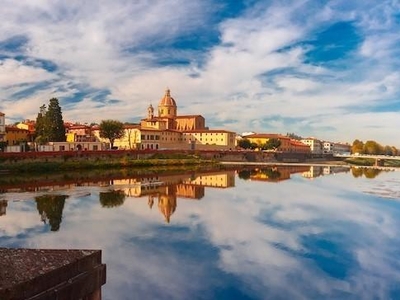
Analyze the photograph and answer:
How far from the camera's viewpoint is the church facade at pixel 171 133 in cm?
9056

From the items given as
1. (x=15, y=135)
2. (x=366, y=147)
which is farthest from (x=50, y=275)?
(x=366, y=147)

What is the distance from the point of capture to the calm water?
11.5 meters

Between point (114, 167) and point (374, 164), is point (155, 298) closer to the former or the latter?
point (114, 167)

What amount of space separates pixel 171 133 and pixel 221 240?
3301 inches

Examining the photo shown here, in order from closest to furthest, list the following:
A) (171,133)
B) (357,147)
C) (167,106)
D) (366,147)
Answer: (171,133) < (167,106) < (366,147) < (357,147)

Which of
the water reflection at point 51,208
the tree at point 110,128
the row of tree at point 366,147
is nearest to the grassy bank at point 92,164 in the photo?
the tree at point 110,128

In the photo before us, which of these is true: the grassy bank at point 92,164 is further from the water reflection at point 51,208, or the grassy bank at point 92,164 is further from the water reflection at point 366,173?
the water reflection at point 366,173

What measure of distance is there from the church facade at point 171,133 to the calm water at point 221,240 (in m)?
58.8

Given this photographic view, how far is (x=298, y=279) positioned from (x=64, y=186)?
91.3 feet

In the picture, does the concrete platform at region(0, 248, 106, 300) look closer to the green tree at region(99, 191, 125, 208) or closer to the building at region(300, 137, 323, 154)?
the green tree at region(99, 191, 125, 208)

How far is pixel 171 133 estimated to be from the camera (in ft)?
328

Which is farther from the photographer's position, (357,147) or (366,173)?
(357,147)

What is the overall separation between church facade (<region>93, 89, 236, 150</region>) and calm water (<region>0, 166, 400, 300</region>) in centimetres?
5883

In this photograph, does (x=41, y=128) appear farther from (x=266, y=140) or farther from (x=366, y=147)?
(x=366, y=147)
